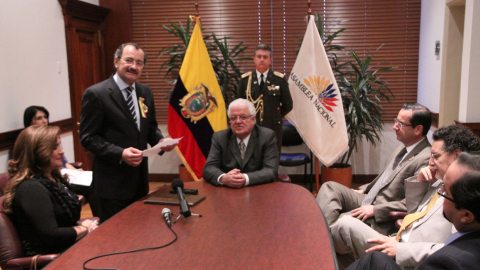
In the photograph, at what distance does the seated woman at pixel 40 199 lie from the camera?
174cm

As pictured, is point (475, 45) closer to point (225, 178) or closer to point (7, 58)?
point (225, 178)

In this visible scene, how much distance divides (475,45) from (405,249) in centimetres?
248

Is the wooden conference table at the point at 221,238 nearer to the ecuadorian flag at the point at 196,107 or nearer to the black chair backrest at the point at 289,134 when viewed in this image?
→ the ecuadorian flag at the point at 196,107

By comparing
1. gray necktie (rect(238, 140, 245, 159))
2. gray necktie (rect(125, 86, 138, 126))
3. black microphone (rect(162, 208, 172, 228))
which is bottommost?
black microphone (rect(162, 208, 172, 228))

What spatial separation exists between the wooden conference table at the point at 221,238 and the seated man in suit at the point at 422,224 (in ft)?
1.04

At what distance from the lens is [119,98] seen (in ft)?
7.54

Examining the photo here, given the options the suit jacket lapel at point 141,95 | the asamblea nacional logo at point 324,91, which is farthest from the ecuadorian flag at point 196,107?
the suit jacket lapel at point 141,95

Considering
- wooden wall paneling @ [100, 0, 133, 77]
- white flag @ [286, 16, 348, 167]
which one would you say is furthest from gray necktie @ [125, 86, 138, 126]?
wooden wall paneling @ [100, 0, 133, 77]

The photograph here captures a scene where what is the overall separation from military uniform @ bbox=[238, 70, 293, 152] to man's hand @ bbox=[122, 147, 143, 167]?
2.17 metres

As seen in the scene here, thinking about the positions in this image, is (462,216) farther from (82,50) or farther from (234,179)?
(82,50)

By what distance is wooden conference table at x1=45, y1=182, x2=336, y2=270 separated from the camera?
4.68 ft

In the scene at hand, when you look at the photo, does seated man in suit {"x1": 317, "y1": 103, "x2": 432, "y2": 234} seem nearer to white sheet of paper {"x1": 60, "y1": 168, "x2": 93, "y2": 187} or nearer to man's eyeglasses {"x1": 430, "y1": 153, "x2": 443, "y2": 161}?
man's eyeglasses {"x1": 430, "y1": 153, "x2": 443, "y2": 161}

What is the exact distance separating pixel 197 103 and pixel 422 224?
280 centimetres

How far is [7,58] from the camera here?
137 inches
